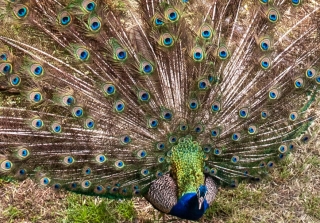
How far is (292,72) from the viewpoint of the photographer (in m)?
2.81

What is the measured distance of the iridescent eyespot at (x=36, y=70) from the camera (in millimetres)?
2500

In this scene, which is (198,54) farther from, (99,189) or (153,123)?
(99,189)

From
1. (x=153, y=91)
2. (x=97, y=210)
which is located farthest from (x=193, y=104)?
(x=97, y=210)

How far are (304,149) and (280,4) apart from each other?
145cm

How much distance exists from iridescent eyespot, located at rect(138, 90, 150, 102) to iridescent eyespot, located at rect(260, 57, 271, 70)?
0.69m

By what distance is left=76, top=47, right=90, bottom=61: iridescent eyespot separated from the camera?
2.49m

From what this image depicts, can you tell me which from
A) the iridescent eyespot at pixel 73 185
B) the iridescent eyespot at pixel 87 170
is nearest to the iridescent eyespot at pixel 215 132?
the iridescent eyespot at pixel 87 170

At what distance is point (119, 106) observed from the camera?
8.61ft

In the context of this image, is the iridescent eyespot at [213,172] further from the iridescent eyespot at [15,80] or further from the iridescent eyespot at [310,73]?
the iridescent eyespot at [15,80]

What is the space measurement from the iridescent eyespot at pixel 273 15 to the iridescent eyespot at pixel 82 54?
103 cm

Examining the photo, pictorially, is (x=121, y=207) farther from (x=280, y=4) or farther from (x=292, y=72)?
(x=280, y=4)

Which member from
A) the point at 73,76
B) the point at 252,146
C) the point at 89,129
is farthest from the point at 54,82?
the point at 252,146

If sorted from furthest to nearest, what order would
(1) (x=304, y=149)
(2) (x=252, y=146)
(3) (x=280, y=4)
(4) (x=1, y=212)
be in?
(1) (x=304, y=149), (4) (x=1, y=212), (2) (x=252, y=146), (3) (x=280, y=4)

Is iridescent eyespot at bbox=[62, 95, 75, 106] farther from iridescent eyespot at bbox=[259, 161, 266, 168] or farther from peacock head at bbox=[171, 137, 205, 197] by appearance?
iridescent eyespot at bbox=[259, 161, 266, 168]
